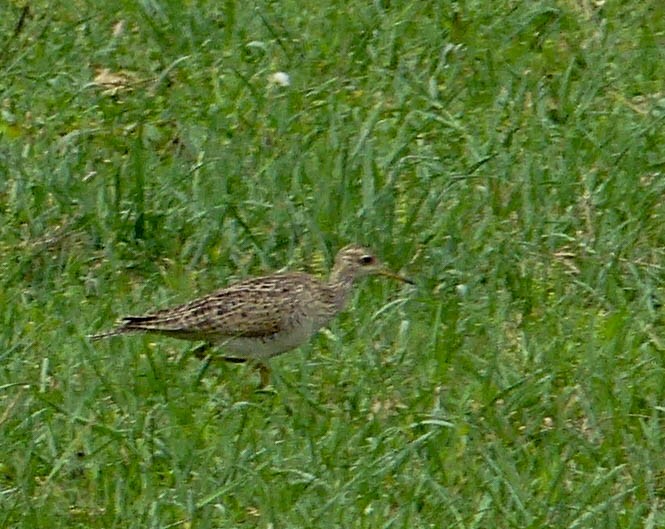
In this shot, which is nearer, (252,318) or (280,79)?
(252,318)

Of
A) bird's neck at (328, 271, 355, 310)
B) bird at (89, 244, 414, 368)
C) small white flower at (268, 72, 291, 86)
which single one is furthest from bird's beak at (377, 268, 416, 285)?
small white flower at (268, 72, 291, 86)

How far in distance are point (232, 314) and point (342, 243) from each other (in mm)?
1079

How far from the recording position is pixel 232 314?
9727mm

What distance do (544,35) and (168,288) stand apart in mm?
3046

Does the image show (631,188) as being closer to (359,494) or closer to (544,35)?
(544,35)

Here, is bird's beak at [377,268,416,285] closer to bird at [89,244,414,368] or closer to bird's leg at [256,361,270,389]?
bird at [89,244,414,368]

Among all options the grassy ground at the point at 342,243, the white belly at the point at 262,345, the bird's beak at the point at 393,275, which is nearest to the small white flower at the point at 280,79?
the grassy ground at the point at 342,243

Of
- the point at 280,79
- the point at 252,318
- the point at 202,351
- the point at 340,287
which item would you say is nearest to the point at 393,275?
the point at 340,287

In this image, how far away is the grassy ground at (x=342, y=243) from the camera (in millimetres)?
8773

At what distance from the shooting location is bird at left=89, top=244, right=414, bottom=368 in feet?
31.4

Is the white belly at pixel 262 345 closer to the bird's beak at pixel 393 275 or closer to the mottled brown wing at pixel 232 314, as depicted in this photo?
the mottled brown wing at pixel 232 314

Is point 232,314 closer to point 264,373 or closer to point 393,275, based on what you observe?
point 264,373

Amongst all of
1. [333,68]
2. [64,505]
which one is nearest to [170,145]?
[333,68]

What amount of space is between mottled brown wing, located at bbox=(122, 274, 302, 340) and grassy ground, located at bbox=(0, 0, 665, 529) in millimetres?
139
